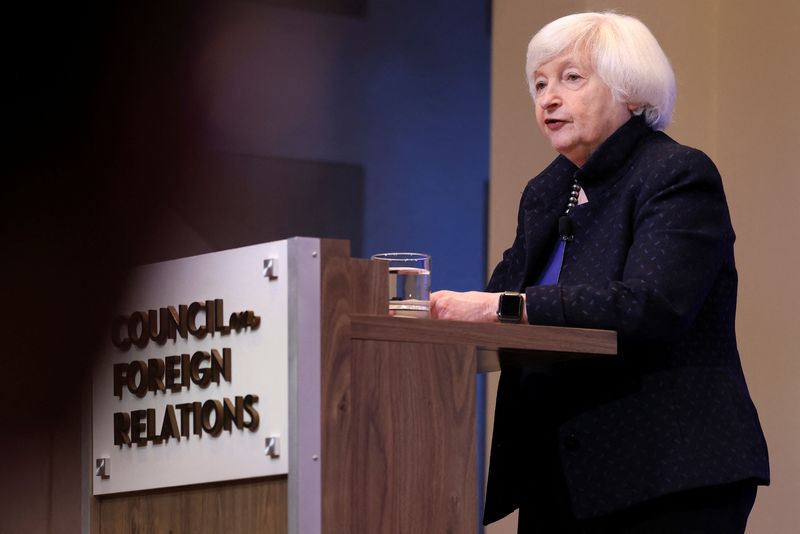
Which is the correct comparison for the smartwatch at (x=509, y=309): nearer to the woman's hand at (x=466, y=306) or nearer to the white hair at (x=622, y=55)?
the woman's hand at (x=466, y=306)

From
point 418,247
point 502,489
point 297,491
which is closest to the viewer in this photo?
point 297,491

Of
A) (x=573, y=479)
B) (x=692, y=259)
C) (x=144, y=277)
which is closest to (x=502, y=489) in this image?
(x=573, y=479)

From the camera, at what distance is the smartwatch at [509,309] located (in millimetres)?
1529

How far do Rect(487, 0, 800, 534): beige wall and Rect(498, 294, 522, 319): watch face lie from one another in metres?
1.60

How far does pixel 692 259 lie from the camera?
1538mm

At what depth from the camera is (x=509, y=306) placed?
1.53 metres

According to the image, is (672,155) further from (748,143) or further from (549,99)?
(748,143)

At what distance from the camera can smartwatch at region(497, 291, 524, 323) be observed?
5.02ft

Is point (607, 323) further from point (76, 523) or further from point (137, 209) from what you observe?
point (137, 209)

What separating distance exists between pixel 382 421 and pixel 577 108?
28.0 inches

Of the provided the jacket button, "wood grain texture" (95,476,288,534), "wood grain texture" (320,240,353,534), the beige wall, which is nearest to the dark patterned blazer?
the jacket button

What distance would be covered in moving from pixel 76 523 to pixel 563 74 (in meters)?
1.09

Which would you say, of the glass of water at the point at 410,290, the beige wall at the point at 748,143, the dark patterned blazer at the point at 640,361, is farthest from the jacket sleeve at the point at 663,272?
the beige wall at the point at 748,143

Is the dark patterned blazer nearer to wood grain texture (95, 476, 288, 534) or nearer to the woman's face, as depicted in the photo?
the woman's face
